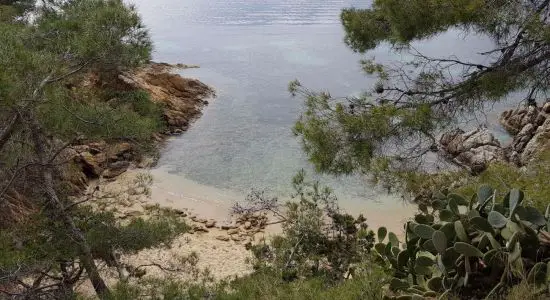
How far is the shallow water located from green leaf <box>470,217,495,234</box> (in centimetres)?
419

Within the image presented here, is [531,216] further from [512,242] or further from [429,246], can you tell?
[429,246]

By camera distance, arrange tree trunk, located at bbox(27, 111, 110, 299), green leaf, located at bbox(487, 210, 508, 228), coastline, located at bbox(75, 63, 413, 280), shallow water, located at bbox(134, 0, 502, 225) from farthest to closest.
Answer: shallow water, located at bbox(134, 0, 502, 225) → coastline, located at bbox(75, 63, 413, 280) → tree trunk, located at bbox(27, 111, 110, 299) → green leaf, located at bbox(487, 210, 508, 228)

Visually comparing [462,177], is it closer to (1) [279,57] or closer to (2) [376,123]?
(2) [376,123]

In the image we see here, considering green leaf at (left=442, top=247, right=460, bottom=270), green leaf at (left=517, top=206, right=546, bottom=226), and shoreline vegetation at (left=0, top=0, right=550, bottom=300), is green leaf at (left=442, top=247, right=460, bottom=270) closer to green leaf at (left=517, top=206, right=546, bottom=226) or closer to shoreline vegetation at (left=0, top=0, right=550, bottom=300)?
shoreline vegetation at (left=0, top=0, right=550, bottom=300)

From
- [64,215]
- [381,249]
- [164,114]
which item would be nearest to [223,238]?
[64,215]

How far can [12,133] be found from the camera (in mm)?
6230

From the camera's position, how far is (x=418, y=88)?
698 cm

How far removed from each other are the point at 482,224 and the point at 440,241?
38 centimetres

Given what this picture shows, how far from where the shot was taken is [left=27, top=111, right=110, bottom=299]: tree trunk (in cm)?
659

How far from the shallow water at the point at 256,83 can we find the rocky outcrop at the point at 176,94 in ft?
2.03

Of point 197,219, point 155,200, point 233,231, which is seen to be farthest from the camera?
point 155,200

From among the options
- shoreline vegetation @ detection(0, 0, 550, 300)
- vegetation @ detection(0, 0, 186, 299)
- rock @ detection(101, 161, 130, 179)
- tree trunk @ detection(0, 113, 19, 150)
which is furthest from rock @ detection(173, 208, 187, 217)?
tree trunk @ detection(0, 113, 19, 150)

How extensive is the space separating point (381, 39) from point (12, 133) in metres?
5.01

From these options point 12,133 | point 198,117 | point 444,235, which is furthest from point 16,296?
point 198,117
